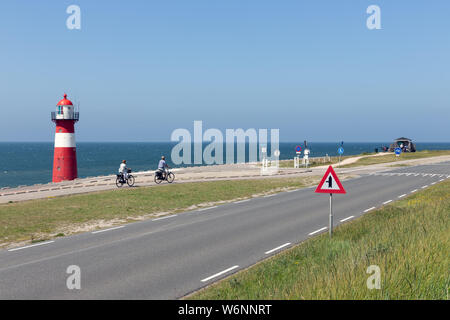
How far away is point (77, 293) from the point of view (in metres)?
7.59

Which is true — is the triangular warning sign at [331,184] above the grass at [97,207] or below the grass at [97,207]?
above

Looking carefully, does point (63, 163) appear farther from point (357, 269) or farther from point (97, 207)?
point (357, 269)

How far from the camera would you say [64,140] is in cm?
3878

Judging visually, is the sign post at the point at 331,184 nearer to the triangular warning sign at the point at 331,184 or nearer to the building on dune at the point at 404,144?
the triangular warning sign at the point at 331,184

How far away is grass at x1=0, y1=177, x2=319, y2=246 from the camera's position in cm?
1359

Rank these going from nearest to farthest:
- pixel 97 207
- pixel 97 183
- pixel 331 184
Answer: pixel 331 184 < pixel 97 207 < pixel 97 183

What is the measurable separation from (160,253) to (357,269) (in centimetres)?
547

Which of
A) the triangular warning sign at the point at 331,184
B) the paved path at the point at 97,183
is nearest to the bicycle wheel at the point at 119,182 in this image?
the paved path at the point at 97,183

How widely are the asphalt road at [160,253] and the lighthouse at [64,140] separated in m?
25.1

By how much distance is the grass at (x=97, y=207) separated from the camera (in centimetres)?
1359

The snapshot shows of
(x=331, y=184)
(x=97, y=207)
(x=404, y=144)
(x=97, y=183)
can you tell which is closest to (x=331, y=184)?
(x=331, y=184)

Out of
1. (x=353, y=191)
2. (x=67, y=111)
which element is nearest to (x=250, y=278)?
(x=353, y=191)

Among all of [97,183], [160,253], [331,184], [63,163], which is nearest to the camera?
[160,253]
